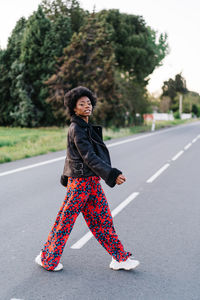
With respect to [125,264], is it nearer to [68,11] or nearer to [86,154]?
[86,154]

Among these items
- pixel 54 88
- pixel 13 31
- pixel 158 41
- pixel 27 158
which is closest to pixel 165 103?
pixel 158 41

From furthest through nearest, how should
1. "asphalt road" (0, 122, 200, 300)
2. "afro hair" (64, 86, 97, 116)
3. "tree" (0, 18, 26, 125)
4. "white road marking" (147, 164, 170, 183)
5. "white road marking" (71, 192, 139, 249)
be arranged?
"tree" (0, 18, 26, 125) < "white road marking" (147, 164, 170, 183) < "white road marking" (71, 192, 139, 249) < "afro hair" (64, 86, 97, 116) < "asphalt road" (0, 122, 200, 300)

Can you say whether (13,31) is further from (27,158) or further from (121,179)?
(121,179)

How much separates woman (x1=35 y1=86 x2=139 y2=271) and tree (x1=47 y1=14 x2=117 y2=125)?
26475 millimetres

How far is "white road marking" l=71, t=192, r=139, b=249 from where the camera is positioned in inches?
200

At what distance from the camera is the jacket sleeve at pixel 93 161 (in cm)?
387

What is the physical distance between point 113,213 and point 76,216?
8.64 ft

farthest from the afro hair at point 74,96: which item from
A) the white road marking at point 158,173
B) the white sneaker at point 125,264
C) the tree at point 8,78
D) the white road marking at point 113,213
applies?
the tree at point 8,78

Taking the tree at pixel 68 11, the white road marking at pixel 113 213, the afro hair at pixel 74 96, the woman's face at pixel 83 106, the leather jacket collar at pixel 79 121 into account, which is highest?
the tree at pixel 68 11

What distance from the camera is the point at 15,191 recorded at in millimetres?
8430

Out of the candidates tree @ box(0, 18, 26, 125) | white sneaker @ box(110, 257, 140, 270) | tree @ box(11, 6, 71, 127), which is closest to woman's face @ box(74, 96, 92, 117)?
white sneaker @ box(110, 257, 140, 270)

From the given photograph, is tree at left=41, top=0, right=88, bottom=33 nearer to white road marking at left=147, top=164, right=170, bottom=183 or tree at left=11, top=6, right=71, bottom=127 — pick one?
tree at left=11, top=6, right=71, bottom=127

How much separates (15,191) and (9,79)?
103ft

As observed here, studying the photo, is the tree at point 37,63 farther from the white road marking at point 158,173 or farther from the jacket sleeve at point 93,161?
Answer: the jacket sleeve at point 93,161
